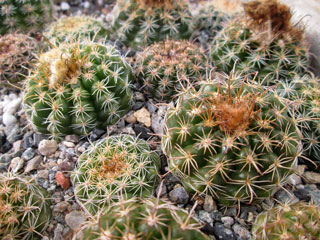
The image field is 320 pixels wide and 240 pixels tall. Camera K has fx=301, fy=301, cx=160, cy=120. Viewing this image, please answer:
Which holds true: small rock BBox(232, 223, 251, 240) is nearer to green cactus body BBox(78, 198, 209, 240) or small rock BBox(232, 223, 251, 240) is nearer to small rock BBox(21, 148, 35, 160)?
green cactus body BBox(78, 198, 209, 240)

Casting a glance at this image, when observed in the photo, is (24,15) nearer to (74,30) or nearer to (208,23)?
(74,30)

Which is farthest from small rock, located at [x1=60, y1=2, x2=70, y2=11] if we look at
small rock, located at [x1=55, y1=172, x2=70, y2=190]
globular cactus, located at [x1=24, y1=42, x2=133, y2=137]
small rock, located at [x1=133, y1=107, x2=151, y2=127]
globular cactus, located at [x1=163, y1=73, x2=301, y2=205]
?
globular cactus, located at [x1=163, y1=73, x2=301, y2=205]

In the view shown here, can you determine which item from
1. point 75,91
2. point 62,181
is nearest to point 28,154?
point 62,181

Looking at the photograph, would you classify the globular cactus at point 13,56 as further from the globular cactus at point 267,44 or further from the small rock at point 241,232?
the small rock at point 241,232

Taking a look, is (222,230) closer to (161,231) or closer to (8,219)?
(161,231)

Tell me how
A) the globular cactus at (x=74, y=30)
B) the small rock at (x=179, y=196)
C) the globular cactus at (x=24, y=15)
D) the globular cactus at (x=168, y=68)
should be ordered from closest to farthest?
the small rock at (x=179, y=196) → the globular cactus at (x=168, y=68) → the globular cactus at (x=74, y=30) → the globular cactus at (x=24, y=15)

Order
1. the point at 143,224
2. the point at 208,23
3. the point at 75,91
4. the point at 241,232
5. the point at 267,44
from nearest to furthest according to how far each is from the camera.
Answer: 1. the point at 143,224
2. the point at 241,232
3. the point at 75,91
4. the point at 267,44
5. the point at 208,23

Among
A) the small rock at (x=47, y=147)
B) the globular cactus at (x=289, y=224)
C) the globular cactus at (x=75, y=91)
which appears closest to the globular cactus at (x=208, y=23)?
the globular cactus at (x=75, y=91)
